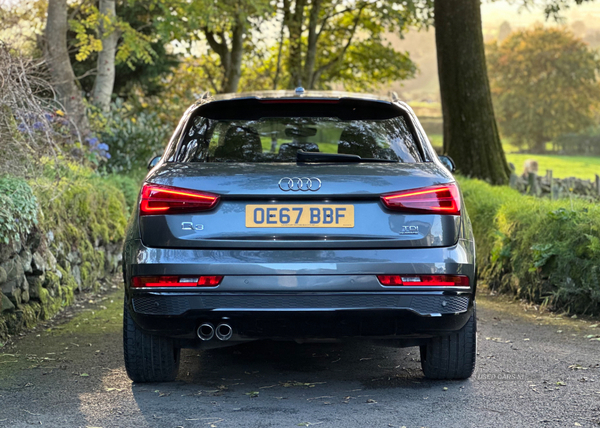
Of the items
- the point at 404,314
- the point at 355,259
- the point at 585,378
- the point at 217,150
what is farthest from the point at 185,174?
the point at 585,378

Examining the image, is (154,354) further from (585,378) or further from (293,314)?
(585,378)

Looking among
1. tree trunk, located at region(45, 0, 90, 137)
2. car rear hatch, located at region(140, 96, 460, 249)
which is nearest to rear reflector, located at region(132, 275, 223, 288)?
car rear hatch, located at region(140, 96, 460, 249)

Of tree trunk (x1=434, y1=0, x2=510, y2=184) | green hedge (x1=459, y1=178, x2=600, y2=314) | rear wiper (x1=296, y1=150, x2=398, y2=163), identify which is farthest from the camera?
tree trunk (x1=434, y1=0, x2=510, y2=184)

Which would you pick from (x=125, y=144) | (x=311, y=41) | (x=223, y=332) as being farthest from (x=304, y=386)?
(x=311, y=41)

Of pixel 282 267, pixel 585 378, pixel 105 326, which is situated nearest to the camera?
pixel 282 267

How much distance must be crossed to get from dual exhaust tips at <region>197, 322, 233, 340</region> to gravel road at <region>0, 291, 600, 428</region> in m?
0.38

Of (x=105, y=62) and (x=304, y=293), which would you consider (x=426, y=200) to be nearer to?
(x=304, y=293)

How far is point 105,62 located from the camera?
14820 mm

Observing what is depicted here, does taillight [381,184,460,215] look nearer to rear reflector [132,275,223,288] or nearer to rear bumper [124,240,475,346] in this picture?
rear bumper [124,240,475,346]

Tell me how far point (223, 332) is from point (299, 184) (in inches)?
34.6

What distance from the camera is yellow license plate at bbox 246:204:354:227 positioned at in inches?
157

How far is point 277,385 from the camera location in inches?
187

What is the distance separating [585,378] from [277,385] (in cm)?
186

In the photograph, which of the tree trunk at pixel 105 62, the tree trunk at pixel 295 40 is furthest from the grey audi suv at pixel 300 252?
the tree trunk at pixel 295 40
